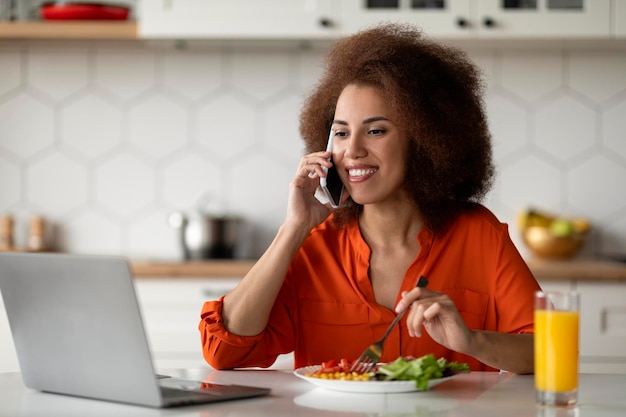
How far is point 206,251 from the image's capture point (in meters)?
3.31

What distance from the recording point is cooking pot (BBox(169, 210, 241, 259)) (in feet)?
10.9

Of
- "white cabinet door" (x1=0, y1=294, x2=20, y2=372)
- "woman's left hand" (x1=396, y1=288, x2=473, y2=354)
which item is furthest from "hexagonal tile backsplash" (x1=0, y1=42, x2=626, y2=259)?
"woman's left hand" (x1=396, y1=288, x2=473, y2=354)

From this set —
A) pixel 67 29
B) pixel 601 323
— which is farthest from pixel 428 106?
pixel 67 29

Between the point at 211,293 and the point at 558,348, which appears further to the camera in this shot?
the point at 211,293

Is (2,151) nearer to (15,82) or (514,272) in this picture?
(15,82)

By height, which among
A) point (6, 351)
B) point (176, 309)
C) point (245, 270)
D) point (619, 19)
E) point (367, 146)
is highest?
point (619, 19)

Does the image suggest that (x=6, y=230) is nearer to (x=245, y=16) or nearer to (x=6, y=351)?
(x=6, y=351)

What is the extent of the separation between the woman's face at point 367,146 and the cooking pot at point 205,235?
4.51 feet

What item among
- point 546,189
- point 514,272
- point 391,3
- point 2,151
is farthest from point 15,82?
point 514,272

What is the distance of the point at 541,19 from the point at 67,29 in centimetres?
161

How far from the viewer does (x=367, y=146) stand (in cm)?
199

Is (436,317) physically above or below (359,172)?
below

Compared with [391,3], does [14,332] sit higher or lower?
lower

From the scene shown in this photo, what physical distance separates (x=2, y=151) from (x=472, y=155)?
2.16 metres
